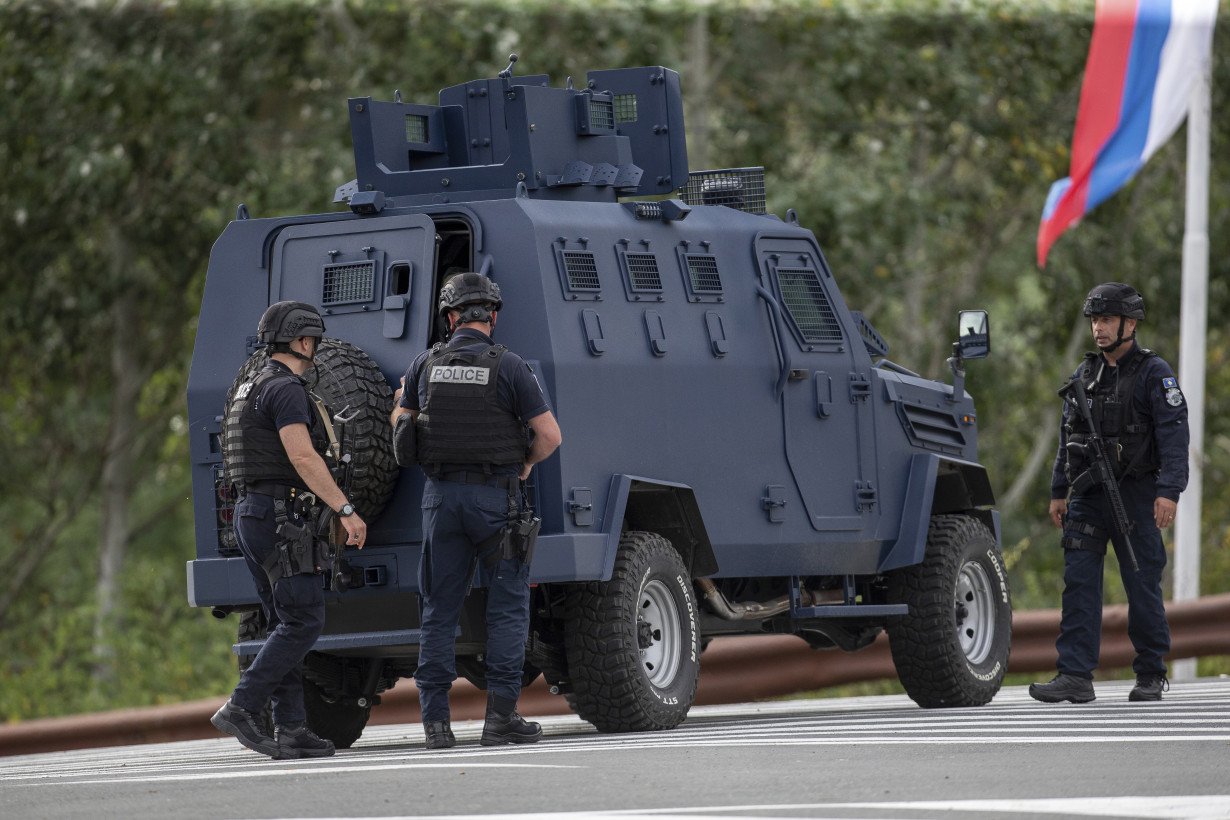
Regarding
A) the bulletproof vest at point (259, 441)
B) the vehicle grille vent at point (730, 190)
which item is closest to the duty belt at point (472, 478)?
the bulletproof vest at point (259, 441)

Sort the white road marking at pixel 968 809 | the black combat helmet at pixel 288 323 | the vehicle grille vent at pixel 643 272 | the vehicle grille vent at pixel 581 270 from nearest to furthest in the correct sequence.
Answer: the white road marking at pixel 968 809 < the black combat helmet at pixel 288 323 < the vehicle grille vent at pixel 581 270 < the vehicle grille vent at pixel 643 272

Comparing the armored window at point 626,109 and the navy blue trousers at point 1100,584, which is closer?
the navy blue trousers at point 1100,584

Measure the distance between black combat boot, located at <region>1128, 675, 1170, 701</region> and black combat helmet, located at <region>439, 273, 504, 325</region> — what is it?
13.5ft

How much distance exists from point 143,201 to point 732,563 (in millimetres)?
12808

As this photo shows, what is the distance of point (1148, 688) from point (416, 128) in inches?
183

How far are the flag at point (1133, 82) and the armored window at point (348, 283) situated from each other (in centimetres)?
773

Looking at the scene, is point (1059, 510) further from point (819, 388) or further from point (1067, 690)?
point (819, 388)

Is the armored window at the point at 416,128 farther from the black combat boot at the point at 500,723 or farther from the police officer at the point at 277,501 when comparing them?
the black combat boot at the point at 500,723

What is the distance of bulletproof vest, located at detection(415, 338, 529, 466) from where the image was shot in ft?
32.7

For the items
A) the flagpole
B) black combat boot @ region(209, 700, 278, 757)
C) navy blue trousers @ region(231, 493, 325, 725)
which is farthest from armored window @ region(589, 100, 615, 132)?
Result: the flagpole

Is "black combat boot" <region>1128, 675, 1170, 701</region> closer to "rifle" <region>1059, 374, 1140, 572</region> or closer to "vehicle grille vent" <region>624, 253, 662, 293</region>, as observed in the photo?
"rifle" <region>1059, 374, 1140, 572</region>

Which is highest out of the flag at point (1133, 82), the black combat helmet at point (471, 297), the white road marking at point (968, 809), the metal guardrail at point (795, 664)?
the flag at point (1133, 82)

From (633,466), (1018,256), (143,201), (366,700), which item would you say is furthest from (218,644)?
(1018,256)

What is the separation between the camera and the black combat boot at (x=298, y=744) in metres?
10.2
